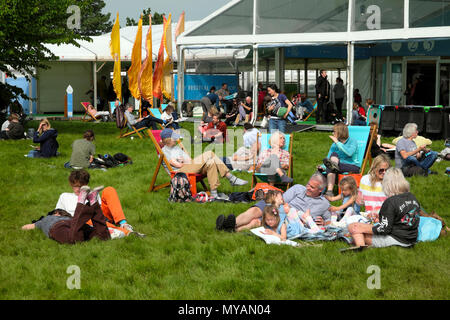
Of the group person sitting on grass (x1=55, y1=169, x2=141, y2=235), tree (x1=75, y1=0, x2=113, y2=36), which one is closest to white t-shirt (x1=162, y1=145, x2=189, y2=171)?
person sitting on grass (x1=55, y1=169, x2=141, y2=235)

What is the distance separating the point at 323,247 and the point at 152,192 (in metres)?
3.82

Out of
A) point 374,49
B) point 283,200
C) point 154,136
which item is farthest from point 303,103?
point 283,200

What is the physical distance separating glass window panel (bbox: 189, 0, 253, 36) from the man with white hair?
1033cm

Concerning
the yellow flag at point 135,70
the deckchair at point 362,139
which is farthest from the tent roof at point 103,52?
the deckchair at point 362,139


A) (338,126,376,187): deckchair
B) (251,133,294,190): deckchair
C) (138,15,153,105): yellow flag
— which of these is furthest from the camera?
(138,15,153,105): yellow flag

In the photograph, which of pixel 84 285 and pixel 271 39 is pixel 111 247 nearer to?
pixel 84 285

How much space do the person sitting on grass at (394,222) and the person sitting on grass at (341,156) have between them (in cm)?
282

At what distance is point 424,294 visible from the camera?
527 cm

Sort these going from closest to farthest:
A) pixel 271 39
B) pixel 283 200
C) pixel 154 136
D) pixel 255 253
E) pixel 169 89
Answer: pixel 255 253
pixel 283 200
pixel 154 136
pixel 271 39
pixel 169 89

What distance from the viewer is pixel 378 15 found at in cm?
1791

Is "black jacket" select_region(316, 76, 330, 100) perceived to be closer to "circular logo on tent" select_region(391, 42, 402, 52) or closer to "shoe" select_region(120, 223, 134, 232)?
"circular logo on tent" select_region(391, 42, 402, 52)

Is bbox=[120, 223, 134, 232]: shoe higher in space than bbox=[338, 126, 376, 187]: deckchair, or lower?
lower

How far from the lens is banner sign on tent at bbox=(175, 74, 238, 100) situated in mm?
22906

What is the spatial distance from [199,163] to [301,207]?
2.27 meters
